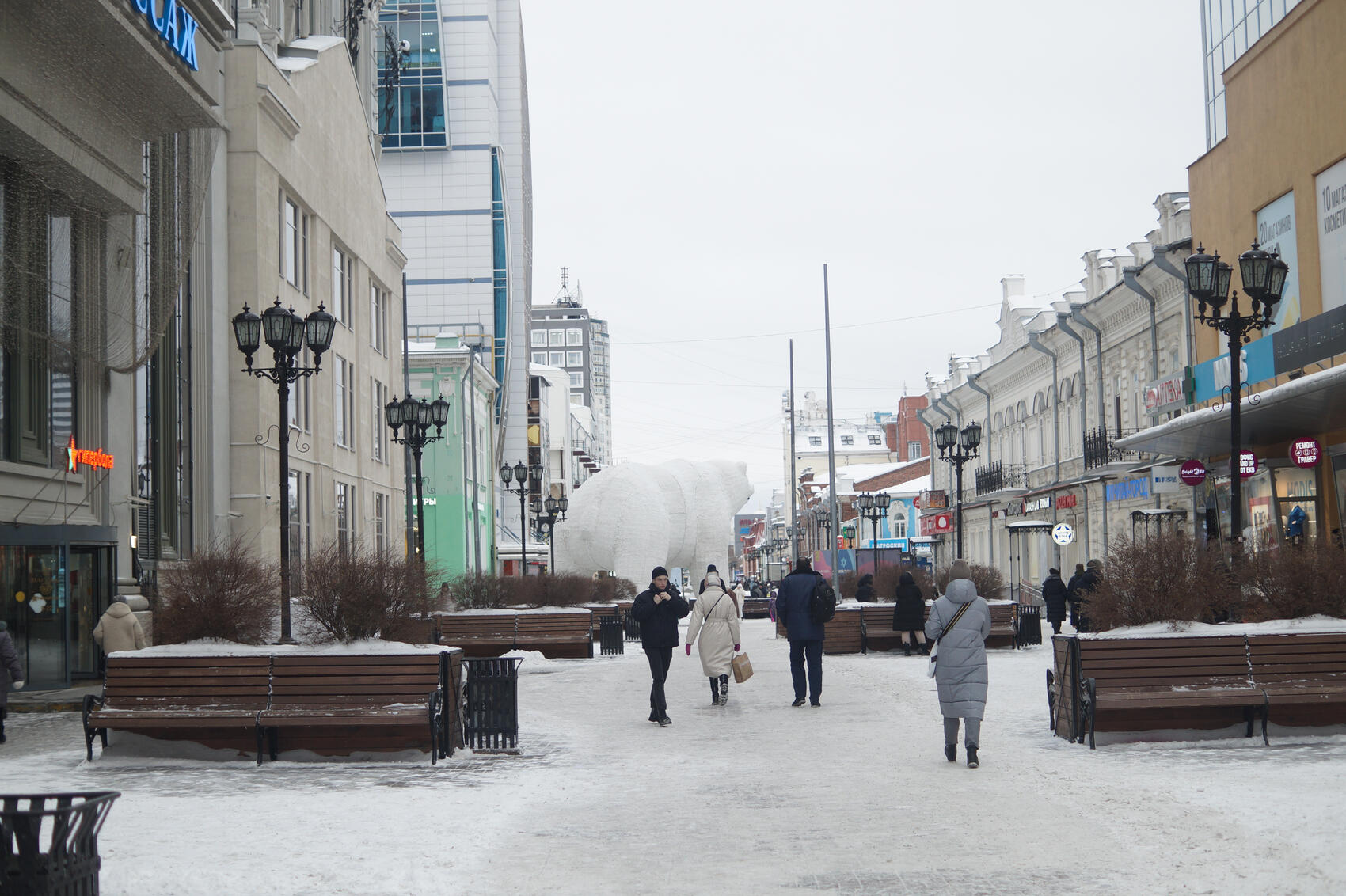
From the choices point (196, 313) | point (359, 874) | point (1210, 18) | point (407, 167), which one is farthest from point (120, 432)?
point (407, 167)

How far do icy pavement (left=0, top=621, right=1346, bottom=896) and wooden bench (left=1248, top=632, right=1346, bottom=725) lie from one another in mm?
210

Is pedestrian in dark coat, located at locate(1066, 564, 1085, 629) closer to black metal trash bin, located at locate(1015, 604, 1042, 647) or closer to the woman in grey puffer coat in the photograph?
black metal trash bin, located at locate(1015, 604, 1042, 647)

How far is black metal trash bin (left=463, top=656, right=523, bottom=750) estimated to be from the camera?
38.4ft

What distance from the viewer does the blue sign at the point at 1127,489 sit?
3328cm

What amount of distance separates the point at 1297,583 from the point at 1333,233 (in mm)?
12495

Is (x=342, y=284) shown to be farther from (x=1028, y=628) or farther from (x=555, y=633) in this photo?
(x=1028, y=628)

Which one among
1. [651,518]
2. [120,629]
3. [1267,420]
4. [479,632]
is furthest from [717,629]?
[651,518]

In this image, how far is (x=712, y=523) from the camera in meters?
46.7

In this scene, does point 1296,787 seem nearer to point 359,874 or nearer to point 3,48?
point 359,874

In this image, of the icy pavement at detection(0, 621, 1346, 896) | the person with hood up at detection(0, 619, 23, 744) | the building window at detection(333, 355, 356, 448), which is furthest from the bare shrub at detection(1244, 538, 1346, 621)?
the building window at detection(333, 355, 356, 448)

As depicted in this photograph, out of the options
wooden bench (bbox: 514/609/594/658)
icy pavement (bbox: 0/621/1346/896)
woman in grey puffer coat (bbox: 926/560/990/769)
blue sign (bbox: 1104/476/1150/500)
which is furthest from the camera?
blue sign (bbox: 1104/476/1150/500)

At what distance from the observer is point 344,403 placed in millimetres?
37781

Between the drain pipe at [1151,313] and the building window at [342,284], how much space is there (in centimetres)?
2048

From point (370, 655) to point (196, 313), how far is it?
56.6ft
